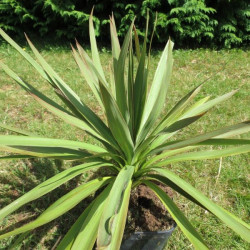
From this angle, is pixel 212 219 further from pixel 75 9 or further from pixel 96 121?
pixel 75 9

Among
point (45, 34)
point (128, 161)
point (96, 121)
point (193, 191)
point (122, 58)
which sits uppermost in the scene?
point (45, 34)

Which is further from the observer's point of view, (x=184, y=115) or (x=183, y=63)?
(x=183, y=63)

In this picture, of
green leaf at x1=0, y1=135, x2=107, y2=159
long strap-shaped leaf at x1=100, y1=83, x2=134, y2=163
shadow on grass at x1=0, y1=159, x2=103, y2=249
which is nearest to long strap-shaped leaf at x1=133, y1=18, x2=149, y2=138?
long strap-shaped leaf at x1=100, y1=83, x2=134, y2=163

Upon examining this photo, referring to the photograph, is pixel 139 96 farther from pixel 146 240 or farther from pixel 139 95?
pixel 146 240

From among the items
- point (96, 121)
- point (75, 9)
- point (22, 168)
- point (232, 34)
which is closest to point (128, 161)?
point (96, 121)

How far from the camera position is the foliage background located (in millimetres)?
4180

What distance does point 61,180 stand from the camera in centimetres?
122

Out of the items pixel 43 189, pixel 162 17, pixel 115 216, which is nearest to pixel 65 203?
pixel 43 189

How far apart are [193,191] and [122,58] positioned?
0.63 m

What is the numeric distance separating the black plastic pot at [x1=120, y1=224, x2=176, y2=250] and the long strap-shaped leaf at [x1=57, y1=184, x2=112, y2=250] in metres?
0.31

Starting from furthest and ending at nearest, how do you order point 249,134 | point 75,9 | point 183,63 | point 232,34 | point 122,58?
point 75,9
point 232,34
point 183,63
point 249,134
point 122,58

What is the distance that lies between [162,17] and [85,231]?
147 inches

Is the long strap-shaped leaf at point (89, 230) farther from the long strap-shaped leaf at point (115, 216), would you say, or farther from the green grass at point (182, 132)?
the green grass at point (182, 132)

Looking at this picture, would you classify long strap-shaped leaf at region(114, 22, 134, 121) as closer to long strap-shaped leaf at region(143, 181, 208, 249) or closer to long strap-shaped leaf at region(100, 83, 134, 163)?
long strap-shaped leaf at region(100, 83, 134, 163)
